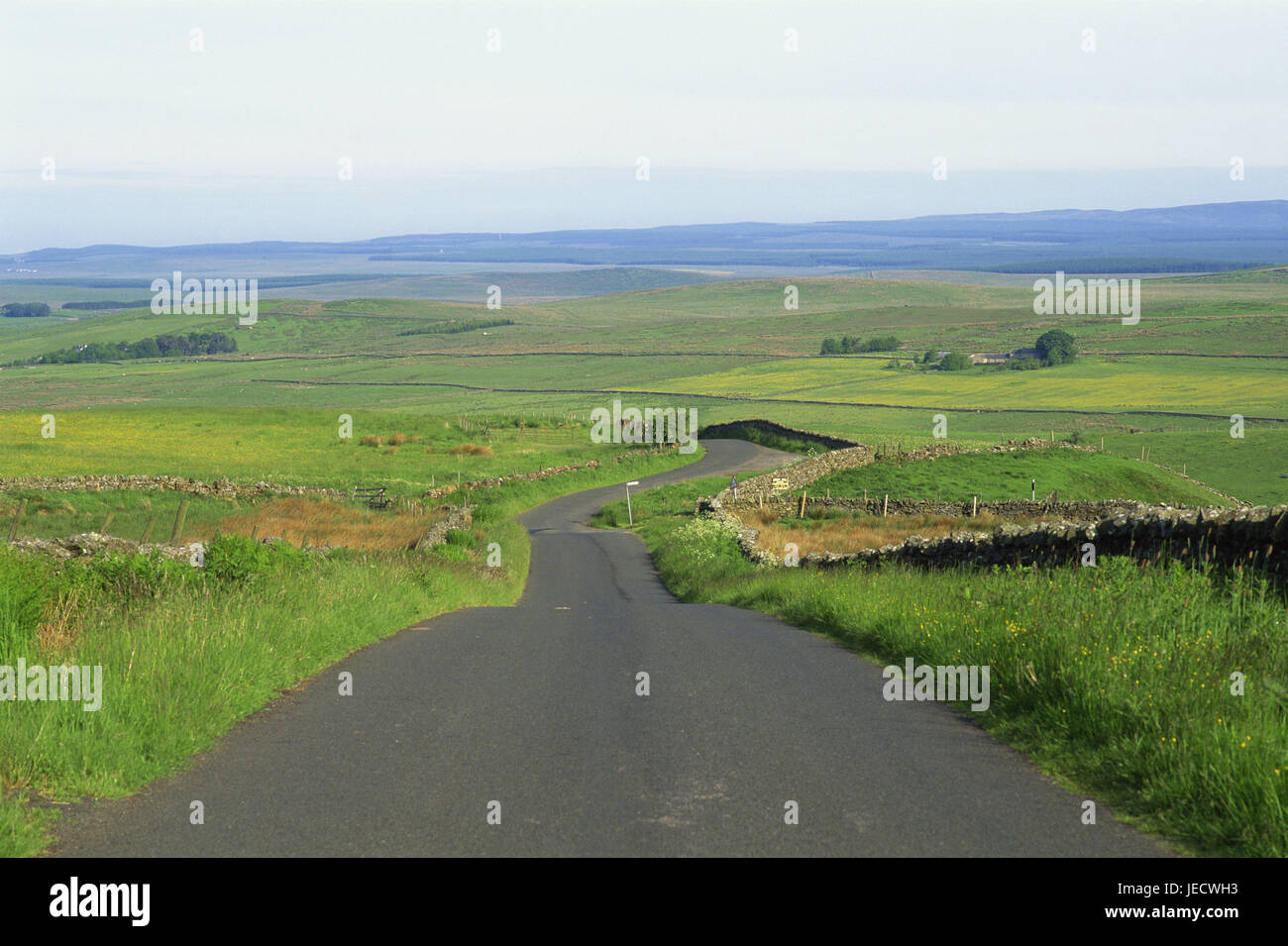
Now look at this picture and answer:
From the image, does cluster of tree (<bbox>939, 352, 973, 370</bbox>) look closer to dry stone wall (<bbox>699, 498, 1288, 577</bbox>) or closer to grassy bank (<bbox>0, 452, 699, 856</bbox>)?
dry stone wall (<bbox>699, 498, 1288, 577</bbox>)

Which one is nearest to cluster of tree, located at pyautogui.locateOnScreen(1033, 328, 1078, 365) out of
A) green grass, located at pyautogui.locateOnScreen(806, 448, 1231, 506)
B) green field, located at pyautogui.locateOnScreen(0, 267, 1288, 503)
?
green field, located at pyautogui.locateOnScreen(0, 267, 1288, 503)

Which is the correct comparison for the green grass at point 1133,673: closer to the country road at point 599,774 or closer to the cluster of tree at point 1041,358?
the country road at point 599,774

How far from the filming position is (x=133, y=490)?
47688mm

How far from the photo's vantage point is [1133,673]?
8.77 meters

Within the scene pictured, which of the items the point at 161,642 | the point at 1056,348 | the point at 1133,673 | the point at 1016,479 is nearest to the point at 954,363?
the point at 1056,348

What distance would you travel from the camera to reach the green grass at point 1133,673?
6.71 meters

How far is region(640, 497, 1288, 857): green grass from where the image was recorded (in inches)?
264

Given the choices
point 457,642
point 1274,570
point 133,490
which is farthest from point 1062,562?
point 133,490

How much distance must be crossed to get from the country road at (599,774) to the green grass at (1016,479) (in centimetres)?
4266

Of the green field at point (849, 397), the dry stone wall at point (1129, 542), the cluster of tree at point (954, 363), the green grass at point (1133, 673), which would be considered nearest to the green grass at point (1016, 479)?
the green field at point (849, 397)

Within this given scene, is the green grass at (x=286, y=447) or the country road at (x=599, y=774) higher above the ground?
the country road at (x=599, y=774)

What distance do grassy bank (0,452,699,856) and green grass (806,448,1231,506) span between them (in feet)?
124

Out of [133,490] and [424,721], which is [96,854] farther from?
[133,490]

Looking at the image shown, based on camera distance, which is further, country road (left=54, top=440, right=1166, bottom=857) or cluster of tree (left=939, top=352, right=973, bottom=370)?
cluster of tree (left=939, top=352, right=973, bottom=370)
